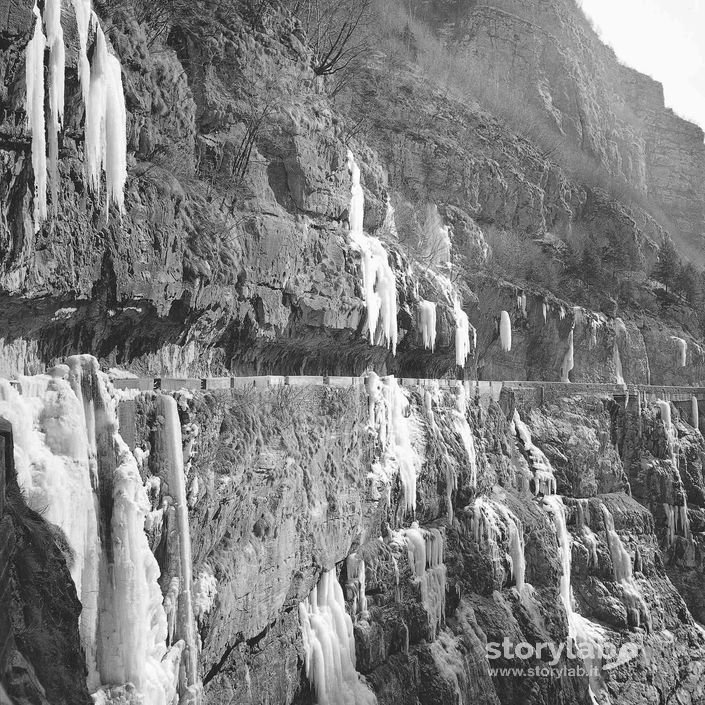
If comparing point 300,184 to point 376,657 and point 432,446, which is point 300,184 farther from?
point 376,657

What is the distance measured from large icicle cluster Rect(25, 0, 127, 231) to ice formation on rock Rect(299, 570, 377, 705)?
28.3 ft

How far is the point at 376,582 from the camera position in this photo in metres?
18.0

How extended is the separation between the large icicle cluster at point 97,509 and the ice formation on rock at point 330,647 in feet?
18.8

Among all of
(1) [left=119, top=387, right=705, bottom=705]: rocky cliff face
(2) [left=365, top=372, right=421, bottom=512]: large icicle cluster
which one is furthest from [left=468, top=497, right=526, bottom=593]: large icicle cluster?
(2) [left=365, top=372, right=421, bottom=512]: large icicle cluster

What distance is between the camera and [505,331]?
34406 mm

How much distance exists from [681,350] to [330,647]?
3428cm

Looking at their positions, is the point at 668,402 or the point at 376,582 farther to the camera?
the point at 668,402

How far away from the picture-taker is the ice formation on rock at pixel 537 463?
1148 inches

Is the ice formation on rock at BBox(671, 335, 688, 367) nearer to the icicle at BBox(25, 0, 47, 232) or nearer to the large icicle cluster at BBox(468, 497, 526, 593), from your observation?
the large icicle cluster at BBox(468, 497, 526, 593)

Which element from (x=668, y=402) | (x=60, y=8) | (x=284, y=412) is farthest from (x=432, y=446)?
(x=668, y=402)

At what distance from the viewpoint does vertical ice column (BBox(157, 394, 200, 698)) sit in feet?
35.2

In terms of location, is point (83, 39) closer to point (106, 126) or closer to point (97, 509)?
point (106, 126)

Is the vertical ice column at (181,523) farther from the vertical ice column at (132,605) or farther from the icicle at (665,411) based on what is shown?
the icicle at (665,411)

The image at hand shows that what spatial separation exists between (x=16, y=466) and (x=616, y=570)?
84.6ft
